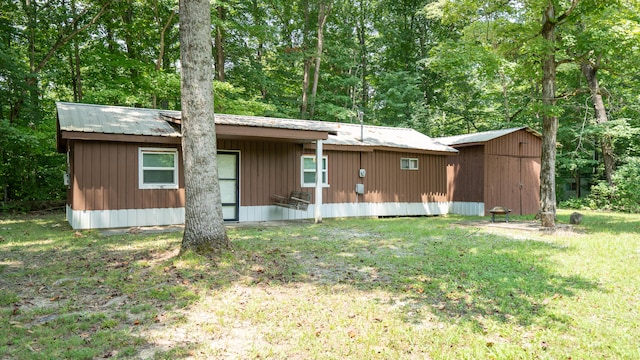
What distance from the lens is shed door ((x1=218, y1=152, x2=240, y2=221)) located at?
11695mm

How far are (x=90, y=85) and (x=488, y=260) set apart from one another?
20.7 m

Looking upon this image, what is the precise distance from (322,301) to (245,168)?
26.0 feet

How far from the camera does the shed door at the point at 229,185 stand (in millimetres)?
11695

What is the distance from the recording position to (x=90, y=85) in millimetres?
20172

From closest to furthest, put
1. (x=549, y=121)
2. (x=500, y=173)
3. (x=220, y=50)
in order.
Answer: (x=549, y=121)
(x=500, y=173)
(x=220, y=50)

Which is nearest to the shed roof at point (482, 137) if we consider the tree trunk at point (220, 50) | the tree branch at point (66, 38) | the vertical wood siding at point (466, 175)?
the vertical wood siding at point (466, 175)

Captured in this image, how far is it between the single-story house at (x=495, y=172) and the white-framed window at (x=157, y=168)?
10414 mm

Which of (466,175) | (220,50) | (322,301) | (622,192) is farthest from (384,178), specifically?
(220,50)

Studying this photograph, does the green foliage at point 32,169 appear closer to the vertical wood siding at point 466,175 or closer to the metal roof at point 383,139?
the metal roof at point 383,139

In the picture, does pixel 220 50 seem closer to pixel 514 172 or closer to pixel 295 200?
pixel 295 200

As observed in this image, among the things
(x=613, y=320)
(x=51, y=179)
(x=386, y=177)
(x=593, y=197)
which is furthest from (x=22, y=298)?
(x=593, y=197)

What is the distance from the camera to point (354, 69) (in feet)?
88.9

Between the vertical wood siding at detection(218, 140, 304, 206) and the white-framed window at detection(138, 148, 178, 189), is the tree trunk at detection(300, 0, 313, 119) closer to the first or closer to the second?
the vertical wood siding at detection(218, 140, 304, 206)

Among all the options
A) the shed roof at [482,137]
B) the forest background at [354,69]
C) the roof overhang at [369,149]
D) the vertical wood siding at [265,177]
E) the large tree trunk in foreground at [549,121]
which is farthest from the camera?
the shed roof at [482,137]
